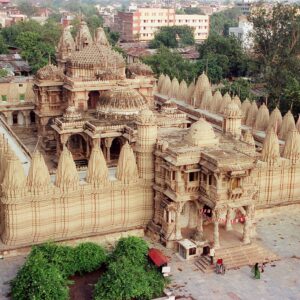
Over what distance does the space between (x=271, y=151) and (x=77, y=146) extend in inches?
528

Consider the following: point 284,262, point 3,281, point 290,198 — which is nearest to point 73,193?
point 3,281

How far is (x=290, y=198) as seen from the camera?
2947 cm

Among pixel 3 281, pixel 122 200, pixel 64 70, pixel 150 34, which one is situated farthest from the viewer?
pixel 150 34

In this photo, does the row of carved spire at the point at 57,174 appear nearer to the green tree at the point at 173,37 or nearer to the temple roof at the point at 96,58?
the temple roof at the point at 96,58

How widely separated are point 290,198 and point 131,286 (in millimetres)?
12541

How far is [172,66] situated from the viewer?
221ft

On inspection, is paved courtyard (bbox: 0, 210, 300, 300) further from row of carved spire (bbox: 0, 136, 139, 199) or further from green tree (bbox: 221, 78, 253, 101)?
green tree (bbox: 221, 78, 253, 101)

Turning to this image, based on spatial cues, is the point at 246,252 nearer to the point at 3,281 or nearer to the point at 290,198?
the point at 290,198

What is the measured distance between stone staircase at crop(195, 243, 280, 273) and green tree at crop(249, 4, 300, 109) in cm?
3215

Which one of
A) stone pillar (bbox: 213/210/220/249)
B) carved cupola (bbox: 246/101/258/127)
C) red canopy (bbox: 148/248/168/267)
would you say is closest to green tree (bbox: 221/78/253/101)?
carved cupola (bbox: 246/101/258/127)

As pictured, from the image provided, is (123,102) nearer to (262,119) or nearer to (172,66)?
(262,119)

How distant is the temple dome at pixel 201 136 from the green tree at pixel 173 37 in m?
74.9

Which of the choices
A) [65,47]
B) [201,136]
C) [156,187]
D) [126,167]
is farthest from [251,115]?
[65,47]

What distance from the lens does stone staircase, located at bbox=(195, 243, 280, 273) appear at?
23.7m
